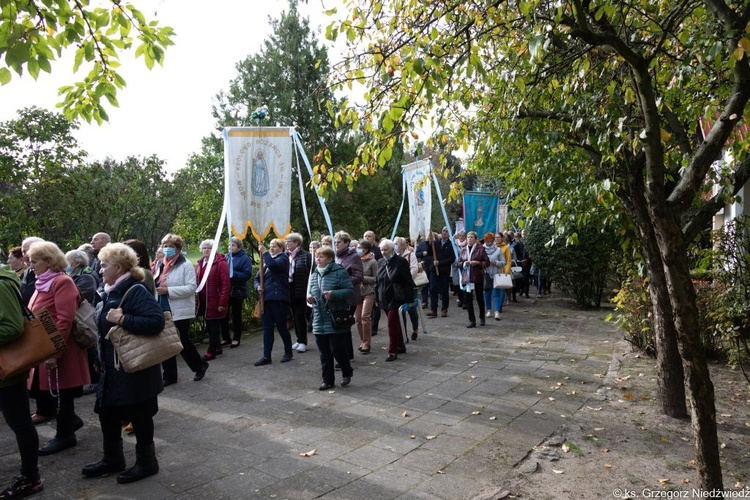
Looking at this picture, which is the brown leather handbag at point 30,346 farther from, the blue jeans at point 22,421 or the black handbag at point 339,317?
the black handbag at point 339,317

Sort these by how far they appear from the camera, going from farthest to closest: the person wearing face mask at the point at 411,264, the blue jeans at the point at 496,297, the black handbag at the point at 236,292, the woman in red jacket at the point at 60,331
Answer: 1. the blue jeans at the point at 496,297
2. the person wearing face mask at the point at 411,264
3. the black handbag at the point at 236,292
4. the woman in red jacket at the point at 60,331

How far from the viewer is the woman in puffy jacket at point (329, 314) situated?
21.8 ft

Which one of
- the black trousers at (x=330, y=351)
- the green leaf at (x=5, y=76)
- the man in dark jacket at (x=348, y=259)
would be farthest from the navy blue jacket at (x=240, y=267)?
the green leaf at (x=5, y=76)

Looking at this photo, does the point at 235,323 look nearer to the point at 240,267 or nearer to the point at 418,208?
the point at 240,267

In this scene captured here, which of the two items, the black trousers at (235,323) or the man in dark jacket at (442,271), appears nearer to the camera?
the black trousers at (235,323)

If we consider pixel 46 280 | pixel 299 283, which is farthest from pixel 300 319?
pixel 46 280

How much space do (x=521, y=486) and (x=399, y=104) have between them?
2.96 meters

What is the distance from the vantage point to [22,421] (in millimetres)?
3992

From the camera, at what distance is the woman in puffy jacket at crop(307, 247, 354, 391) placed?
6.63 meters

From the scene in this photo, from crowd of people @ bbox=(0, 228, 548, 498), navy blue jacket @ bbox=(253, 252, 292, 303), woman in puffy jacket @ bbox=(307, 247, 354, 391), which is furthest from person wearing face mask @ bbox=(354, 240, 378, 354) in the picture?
woman in puffy jacket @ bbox=(307, 247, 354, 391)

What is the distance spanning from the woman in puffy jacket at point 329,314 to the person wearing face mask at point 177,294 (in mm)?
1688

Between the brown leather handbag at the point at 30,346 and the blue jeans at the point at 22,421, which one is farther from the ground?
the brown leather handbag at the point at 30,346

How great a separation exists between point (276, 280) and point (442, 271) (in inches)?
205

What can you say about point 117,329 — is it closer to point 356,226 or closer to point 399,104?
point 399,104
